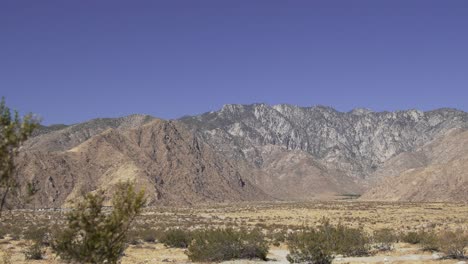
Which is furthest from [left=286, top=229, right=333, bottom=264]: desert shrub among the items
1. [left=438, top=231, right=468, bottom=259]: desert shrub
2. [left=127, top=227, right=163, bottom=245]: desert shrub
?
[left=127, top=227, right=163, bottom=245]: desert shrub

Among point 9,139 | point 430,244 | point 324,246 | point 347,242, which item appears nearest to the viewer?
point 9,139

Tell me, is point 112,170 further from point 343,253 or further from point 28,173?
point 343,253

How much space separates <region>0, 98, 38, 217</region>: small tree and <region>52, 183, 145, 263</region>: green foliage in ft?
5.40

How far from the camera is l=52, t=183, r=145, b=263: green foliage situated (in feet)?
35.4

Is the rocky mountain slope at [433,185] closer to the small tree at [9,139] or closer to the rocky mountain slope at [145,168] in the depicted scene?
the rocky mountain slope at [145,168]

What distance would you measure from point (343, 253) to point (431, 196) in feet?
367

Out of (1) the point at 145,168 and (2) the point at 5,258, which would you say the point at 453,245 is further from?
(1) the point at 145,168

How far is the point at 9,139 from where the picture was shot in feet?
36.4

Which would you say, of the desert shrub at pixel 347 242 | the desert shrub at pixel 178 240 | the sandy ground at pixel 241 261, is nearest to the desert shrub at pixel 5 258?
the sandy ground at pixel 241 261

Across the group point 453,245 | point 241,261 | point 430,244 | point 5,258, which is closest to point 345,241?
point 430,244

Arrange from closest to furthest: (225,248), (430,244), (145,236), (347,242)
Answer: (225,248)
(347,242)
(430,244)
(145,236)

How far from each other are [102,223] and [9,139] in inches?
109

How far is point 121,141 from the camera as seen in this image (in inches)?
5517

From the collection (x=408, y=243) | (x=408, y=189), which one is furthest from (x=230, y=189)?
(x=408, y=243)
